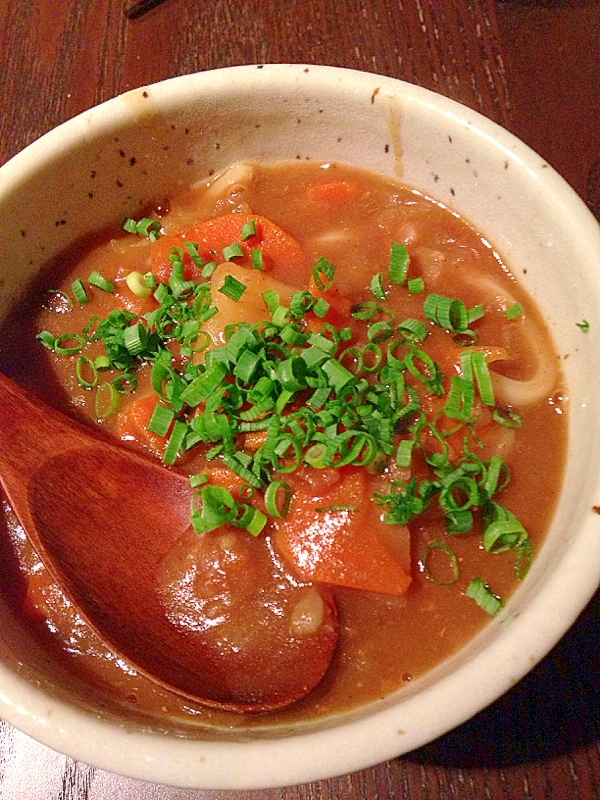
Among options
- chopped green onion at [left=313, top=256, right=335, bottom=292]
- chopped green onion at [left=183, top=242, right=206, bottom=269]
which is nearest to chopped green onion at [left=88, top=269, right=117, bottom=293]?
chopped green onion at [left=183, top=242, right=206, bottom=269]

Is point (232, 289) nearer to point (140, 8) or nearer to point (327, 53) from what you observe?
point (327, 53)

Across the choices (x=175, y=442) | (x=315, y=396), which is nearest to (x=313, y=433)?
(x=315, y=396)

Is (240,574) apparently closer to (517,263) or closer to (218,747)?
(218,747)

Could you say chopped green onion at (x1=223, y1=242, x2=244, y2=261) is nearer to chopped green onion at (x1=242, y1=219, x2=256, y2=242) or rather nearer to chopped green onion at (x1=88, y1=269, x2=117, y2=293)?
chopped green onion at (x1=242, y1=219, x2=256, y2=242)

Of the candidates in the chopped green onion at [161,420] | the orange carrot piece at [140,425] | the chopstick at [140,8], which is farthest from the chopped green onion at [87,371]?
the chopstick at [140,8]

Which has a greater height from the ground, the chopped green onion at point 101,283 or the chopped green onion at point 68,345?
the chopped green onion at point 101,283

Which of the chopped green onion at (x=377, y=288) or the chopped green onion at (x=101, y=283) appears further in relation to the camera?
the chopped green onion at (x=101, y=283)

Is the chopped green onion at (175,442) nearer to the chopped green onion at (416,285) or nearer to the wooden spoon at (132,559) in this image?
the wooden spoon at (132,559)

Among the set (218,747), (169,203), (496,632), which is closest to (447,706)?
(496,632)
